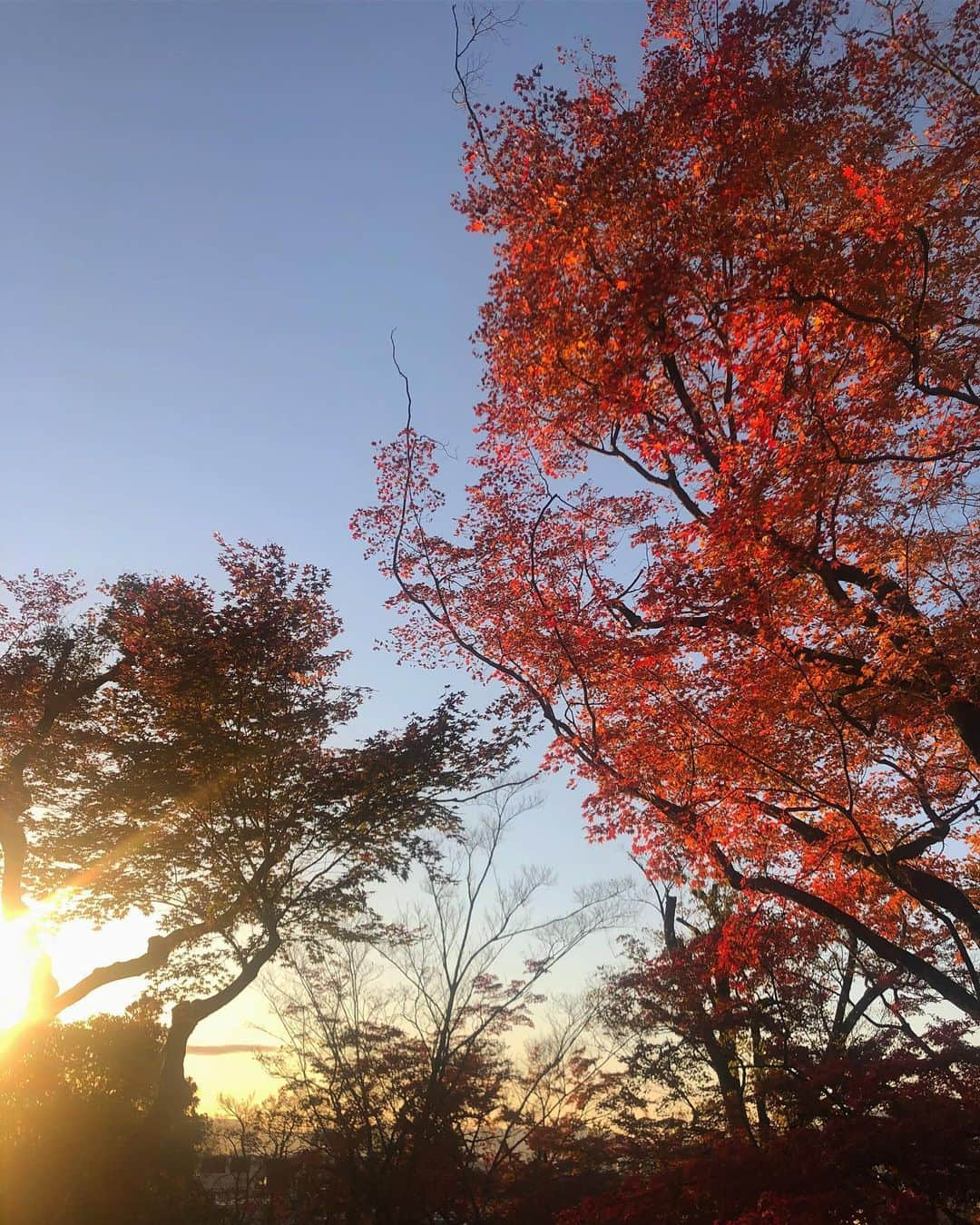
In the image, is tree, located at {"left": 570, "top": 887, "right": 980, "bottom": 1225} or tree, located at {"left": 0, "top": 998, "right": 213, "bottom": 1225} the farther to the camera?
tree, located at {"left": 0, "top": 998, "right": 213, "bottom": 1225}

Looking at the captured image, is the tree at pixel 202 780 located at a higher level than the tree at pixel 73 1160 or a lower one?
higher

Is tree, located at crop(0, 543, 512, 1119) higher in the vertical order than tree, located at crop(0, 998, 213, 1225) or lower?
higher

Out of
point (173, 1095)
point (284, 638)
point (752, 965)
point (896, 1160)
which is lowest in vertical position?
point (896, 1160)

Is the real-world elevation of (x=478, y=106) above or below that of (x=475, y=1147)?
above

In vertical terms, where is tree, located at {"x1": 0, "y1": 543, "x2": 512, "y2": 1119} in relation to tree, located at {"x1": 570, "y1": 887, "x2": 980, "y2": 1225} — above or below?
above


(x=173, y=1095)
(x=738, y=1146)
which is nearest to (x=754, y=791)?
(x=738, y=1146)

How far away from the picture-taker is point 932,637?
691 cm

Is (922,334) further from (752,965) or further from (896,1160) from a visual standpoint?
(752,965)

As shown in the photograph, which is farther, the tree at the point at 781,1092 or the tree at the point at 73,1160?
the tree at the point at 73,1160

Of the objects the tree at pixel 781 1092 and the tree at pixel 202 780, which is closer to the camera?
the tree at pixel 781 1092

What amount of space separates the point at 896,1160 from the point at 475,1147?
6375 mm

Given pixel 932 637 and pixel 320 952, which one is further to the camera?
pixel 320 952

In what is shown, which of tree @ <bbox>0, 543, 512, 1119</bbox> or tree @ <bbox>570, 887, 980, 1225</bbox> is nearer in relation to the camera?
tree @ <bbox>570, 887, 980, 1225</bbox>

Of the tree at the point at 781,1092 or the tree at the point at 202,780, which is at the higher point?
the tree at the point at 202,780
